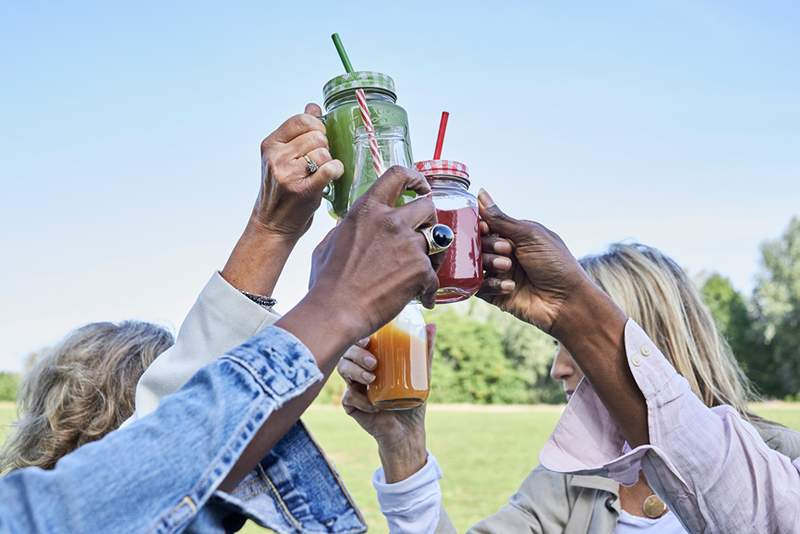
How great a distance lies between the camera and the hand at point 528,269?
1.96 meters

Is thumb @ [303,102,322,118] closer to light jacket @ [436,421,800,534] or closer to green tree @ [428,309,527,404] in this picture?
light jacket @ [436,421,800,534]

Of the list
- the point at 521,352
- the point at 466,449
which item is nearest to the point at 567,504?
the point at 466,449

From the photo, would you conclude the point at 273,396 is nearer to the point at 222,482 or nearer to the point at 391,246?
the point at 222,482

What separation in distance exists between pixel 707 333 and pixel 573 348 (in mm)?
1436

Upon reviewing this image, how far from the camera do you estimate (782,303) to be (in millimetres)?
37000

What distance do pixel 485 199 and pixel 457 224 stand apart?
267 millimetres

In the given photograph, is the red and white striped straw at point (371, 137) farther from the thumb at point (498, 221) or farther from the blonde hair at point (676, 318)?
the blonde hair at point (676, 318)

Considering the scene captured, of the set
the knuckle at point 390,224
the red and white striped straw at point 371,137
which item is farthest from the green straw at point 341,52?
the knuckle at point 390,224

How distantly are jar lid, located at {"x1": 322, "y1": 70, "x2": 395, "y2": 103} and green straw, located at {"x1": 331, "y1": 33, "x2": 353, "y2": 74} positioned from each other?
63 millimetres

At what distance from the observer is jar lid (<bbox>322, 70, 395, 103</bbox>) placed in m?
1.87

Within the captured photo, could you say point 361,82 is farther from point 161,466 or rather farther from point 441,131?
point 161,466

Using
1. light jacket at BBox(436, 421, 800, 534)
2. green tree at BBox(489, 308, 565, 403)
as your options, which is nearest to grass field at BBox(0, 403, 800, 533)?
green tree at BBox(489, 308, 565, 403)

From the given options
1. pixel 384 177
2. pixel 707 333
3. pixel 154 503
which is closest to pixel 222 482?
pixel 154 503

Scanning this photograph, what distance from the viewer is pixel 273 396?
1028 millimetres
